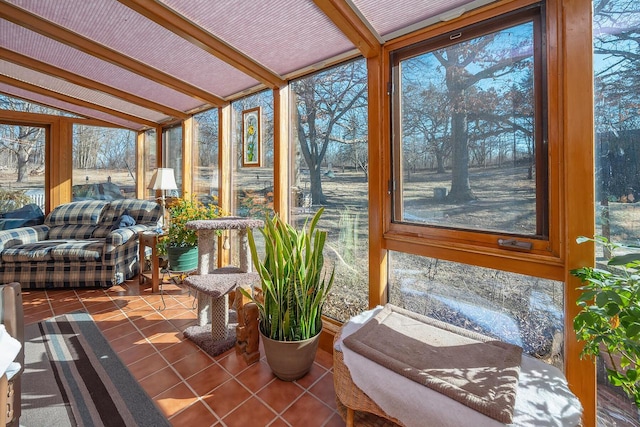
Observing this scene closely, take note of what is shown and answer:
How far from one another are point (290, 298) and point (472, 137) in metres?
1.43

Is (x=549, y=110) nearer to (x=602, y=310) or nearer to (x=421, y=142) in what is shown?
(x=421, y=142)

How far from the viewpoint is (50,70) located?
2.78m

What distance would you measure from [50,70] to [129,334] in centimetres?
262

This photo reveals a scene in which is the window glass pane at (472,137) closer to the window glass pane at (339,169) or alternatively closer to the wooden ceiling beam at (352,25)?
the wooden ceiling beam at (352,25)

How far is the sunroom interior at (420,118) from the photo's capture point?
128cm

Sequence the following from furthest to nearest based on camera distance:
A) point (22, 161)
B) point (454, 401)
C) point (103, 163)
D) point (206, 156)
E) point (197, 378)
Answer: point (103, 163) < point (22, 161) < point (206, 156) < point (197, 378) < point (454, 401)

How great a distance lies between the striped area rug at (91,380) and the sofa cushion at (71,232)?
1695 millimetres

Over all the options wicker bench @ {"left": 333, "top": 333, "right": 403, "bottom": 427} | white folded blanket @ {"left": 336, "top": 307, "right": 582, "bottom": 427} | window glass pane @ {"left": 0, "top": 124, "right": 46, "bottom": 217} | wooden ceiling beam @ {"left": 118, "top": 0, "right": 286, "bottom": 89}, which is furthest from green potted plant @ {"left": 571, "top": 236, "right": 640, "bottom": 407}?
window glass pane @ {"left": 0, "top": 124, "right": 46, "bottom": 217}

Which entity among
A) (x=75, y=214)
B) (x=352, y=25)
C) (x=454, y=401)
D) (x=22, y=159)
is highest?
(x=352, y=25)

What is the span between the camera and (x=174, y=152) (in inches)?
167

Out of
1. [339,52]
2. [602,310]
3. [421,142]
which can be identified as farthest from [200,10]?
[602,310]

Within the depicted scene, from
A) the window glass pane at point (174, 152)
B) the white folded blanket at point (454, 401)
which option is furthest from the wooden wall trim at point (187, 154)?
the white folded blanket at point (454, 401)

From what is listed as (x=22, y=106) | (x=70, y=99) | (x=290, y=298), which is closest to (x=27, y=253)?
(x=70, y=99)

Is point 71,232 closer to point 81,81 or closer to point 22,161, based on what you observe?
point 22,161
